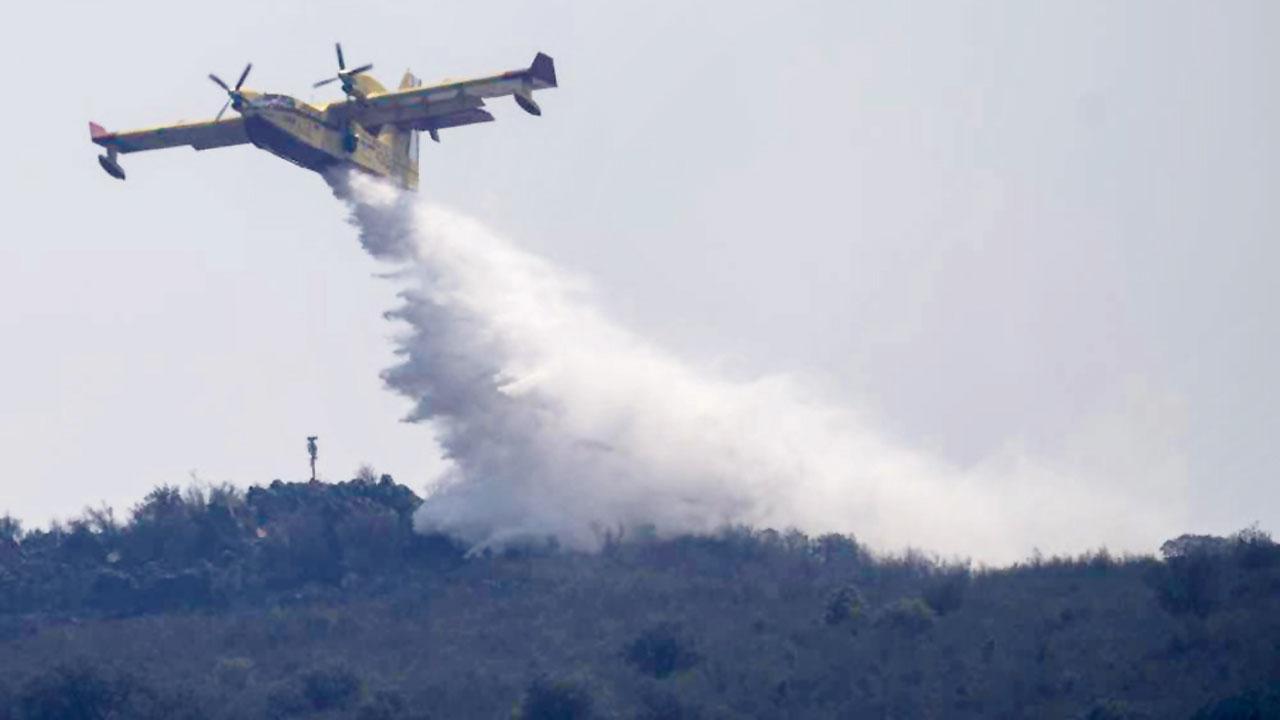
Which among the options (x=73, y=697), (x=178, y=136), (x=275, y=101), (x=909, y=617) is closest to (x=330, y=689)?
(x=73, y=697)

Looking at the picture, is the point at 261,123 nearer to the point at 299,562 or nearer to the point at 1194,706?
the point at 299,562

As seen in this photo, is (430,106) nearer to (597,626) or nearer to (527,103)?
(527,103)

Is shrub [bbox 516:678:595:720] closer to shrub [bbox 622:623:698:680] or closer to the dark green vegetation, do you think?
the dark green vegetation

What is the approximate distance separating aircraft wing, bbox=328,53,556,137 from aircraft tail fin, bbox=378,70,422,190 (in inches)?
37.4

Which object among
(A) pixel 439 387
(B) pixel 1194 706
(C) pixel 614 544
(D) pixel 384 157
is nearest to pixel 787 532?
(C) pixel 614 544

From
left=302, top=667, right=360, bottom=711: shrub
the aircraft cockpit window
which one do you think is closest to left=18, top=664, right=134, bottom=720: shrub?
left=302, top=667, right=360, bottom=711: shrub

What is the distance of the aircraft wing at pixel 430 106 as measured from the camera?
231ft

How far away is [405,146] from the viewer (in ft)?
247

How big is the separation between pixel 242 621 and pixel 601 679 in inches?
629

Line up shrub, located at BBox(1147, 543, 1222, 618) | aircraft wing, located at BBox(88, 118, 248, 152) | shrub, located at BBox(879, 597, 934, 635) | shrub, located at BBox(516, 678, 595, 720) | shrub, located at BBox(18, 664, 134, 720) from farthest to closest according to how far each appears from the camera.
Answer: aircraft wing, located at BBox(88, 118, 248, 152) < shrub, located at BBox(879, 597, 934, 635) < shrub, located at BBox(18, 664, 134, 720) < shrub, located at BBox(1147, 543, 1222, 618) < shrub, located at BBox(516, 678, 595, 720)

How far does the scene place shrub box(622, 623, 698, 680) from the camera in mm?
58062

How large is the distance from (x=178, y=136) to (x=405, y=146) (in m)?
7.45

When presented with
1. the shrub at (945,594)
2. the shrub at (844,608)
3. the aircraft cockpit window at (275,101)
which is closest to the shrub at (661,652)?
the shrub at (844,608)

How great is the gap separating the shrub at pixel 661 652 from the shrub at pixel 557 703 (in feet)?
13.5
